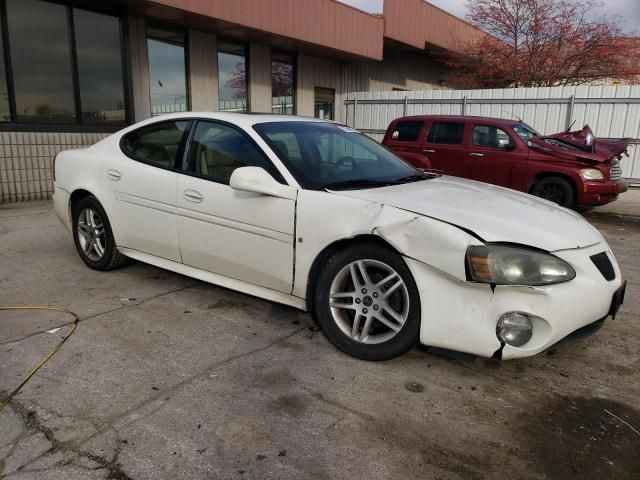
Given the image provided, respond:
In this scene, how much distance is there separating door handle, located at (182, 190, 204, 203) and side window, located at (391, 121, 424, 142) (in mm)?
6700

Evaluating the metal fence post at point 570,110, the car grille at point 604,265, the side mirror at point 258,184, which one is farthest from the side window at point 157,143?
the metal fence post at point 570,110

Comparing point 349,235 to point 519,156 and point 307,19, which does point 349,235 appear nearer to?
point 519,156

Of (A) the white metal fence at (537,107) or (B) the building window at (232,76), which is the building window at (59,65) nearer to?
(B) the building window at (232,76)

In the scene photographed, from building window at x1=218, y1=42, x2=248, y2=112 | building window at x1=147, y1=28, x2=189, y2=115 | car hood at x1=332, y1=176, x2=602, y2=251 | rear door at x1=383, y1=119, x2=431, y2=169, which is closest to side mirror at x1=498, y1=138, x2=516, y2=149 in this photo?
rear door at x1=383, y1=119, x2=431, y2=169

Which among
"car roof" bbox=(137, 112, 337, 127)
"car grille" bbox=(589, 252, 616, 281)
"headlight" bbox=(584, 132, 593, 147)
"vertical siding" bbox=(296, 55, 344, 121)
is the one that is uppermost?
"vertical siding" bbox=(296, 55, 344, 121)

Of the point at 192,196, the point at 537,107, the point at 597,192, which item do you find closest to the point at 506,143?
the point at 597,192

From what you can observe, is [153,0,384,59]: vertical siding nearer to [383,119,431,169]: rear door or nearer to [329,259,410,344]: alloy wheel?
[383,119,431,169]: rear door

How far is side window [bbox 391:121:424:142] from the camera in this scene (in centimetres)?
954

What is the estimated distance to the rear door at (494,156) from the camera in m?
8.50

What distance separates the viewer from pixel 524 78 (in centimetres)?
1750

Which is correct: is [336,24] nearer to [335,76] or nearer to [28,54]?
[335,76]

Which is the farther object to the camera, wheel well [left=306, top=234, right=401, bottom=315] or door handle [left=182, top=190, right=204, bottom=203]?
door handle [left=182, top=190, right=204, bottom=203]

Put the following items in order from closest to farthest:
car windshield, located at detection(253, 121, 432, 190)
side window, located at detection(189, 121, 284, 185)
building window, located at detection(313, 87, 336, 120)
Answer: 1. car windshield, located at detection(253, 121, 432, 190)
2. side window, located at detection(189, 121, 284, 185)
3. building window, located at detection(313, 87, 336, 120)

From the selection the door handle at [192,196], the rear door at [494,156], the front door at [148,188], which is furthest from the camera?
the rear door at [494,156]
